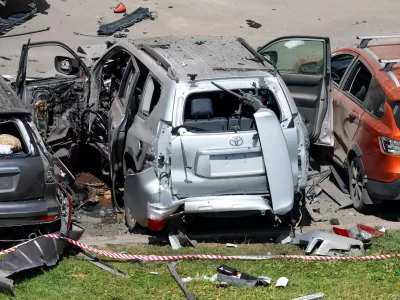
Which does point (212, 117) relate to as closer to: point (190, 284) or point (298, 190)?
point (298, 190)

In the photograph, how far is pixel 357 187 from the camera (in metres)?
9.38

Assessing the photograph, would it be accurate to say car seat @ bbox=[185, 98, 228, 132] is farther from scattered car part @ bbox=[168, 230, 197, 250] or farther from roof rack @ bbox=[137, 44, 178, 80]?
scattered car part @ bbox=[168, 230, 197, 250]

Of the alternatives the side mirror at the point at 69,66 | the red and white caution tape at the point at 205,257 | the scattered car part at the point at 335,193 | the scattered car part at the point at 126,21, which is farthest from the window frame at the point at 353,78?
the scattered car part at the point at 126,21

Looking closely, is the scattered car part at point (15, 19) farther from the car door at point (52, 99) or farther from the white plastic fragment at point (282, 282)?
the white plastic fragment at point (282, 282)

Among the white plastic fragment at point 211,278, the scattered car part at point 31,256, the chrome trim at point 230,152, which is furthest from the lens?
the chrome trim at point 230,152

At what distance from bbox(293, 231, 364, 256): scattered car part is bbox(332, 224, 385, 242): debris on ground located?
0.14 meters

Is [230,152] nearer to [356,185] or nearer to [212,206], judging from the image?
[212,206]

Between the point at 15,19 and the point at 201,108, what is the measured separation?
10746mm

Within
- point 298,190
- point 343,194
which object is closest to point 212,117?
point 298,190

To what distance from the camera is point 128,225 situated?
8820 millimetres

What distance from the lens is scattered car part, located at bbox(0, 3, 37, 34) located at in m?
17.2

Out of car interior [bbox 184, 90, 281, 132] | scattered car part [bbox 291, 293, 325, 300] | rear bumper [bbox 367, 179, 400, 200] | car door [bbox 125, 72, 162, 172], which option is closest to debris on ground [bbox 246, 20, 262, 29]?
rear bumper [bbox 367, 179, 400, 200]

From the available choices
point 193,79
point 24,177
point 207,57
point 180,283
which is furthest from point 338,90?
point 24,177

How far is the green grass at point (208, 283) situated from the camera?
6727 millimetres
